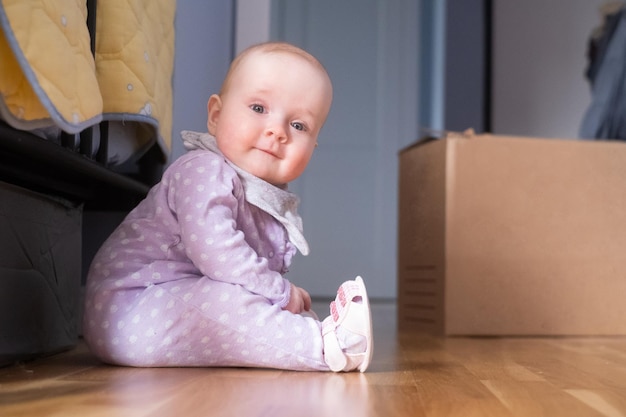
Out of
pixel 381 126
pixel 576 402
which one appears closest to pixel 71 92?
pixel 576 402

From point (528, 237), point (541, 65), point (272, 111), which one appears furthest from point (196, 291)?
point (541, 65)

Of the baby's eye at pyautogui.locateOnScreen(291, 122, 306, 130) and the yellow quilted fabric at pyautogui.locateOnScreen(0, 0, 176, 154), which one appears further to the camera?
the baby's eye at pyautogui.locateOnScreen(291, 122, 306, 130)

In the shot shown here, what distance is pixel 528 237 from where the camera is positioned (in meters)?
1.96

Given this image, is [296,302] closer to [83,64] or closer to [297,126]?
[297,126]

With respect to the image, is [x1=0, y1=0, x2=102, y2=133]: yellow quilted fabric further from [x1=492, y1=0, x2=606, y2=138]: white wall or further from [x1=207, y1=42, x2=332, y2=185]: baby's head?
[x1=492, y1=0, x2=606, y2=138]: white wall

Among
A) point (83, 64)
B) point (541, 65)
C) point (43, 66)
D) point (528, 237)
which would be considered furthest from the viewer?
point (541, 65)

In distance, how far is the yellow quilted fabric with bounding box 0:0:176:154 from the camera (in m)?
0.85

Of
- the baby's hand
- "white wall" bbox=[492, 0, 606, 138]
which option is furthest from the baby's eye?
"white wall" bbox=[492, 0, 606, 138]

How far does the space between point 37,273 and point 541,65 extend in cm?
353

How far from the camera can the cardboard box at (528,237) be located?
194 centimetres

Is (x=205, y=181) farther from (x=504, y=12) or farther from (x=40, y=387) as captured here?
(x=504, y=12)

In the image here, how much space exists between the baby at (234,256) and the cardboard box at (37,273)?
107mm

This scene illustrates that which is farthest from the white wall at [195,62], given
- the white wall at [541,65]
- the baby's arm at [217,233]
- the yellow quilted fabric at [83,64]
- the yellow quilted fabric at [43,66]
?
the white wall at [541,65]

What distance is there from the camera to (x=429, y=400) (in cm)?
86
